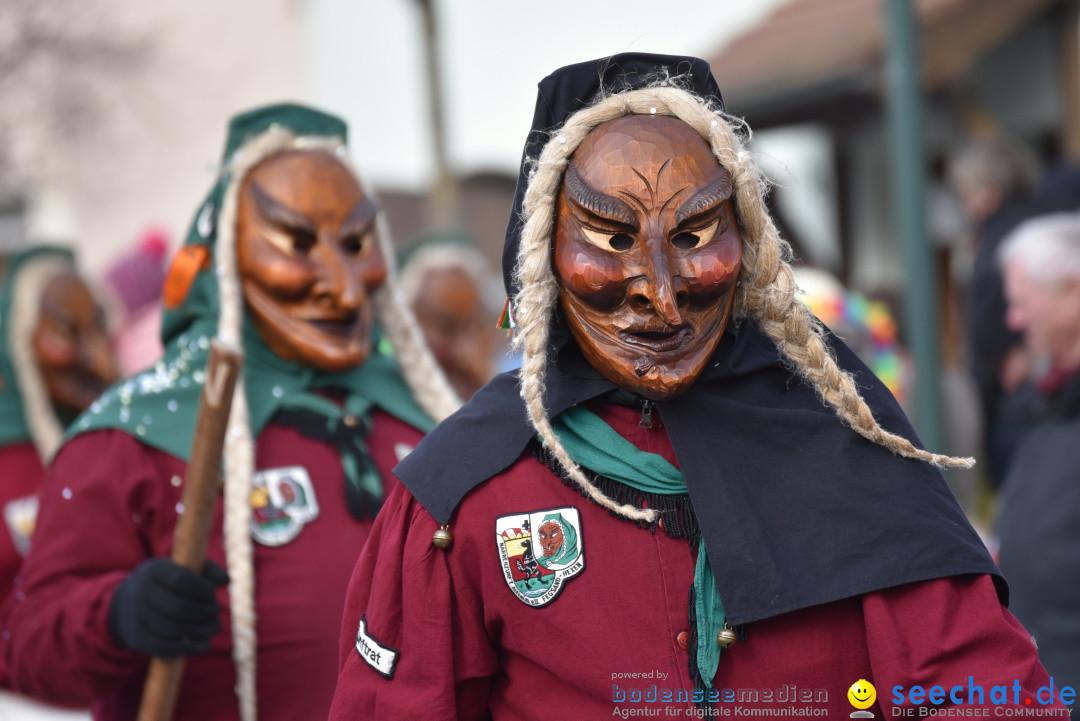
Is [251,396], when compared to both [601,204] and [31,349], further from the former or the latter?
[31,349]

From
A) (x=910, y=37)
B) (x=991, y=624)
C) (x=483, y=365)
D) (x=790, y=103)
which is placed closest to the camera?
(x=991, y=624)

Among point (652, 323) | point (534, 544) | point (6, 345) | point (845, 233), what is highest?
point (652, 323)

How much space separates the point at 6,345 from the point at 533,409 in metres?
3.49

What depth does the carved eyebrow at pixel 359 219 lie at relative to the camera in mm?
3303

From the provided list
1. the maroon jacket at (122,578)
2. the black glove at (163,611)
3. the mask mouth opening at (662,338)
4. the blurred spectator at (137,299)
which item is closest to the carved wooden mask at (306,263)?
the maroon jacket at (122,578)

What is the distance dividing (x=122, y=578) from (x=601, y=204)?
1.57 m

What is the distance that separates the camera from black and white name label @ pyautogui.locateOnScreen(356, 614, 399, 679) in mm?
2104

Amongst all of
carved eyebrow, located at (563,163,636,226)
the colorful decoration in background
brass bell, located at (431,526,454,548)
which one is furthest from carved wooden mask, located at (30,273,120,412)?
carved eyebrow, located at (563,163,636,226)

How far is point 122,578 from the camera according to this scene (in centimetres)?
294

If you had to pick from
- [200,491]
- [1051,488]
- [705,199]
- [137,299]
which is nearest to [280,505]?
[200,491]

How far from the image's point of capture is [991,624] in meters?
1.94

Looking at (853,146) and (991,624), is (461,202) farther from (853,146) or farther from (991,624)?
(991,624)

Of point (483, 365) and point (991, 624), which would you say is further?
point (483, 365)

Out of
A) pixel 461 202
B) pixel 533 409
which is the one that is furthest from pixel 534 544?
pixel 461 202
